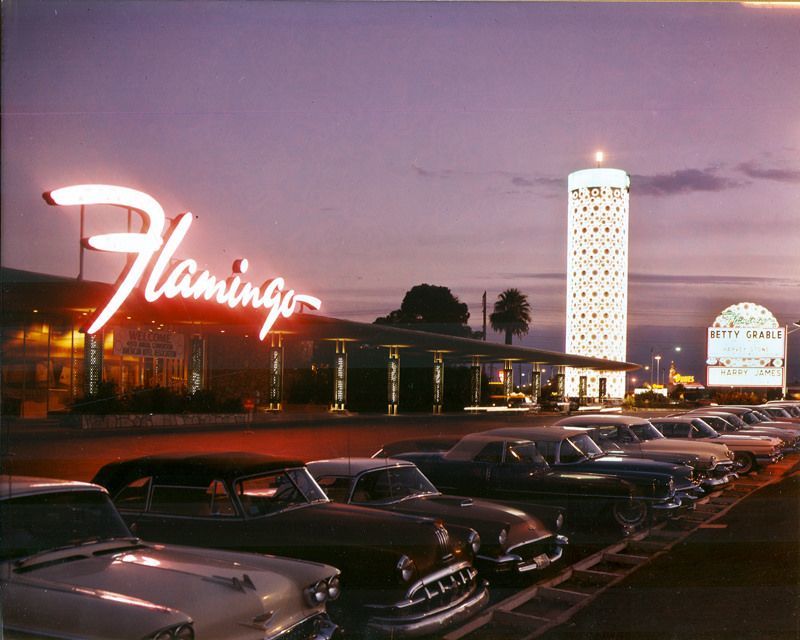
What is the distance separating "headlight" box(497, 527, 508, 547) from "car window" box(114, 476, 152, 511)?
2971mm

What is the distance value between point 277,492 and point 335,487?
3.67 ft

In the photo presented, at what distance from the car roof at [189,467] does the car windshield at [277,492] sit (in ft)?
0.22

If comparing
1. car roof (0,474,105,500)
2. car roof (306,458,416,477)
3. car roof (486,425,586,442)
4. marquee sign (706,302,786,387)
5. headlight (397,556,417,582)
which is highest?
marquee sign (706,302,786,387)

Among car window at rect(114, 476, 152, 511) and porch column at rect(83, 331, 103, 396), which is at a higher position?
porch column at rect(83, 331, 103, 396)

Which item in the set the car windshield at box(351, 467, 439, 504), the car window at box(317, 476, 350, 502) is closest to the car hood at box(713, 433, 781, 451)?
the car windshield at box(351, 467, 439, 504)

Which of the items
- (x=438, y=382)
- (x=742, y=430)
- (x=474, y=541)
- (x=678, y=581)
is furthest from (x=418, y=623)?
(x=438, y=382)

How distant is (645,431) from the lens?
14547 mm

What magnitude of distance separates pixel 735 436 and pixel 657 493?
8.41 meters

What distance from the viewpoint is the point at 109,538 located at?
496 cm

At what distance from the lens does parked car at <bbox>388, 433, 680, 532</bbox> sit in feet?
32.3

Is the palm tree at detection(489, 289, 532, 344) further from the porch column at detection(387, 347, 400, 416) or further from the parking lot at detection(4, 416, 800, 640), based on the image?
the parking lot at detection(4, 416, 800, 640)

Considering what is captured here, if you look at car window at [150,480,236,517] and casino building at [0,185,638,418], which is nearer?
car window at [150,480,236,517]

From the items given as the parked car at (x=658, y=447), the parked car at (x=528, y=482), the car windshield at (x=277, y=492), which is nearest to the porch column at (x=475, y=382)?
the parked car at (x=658, y=447)

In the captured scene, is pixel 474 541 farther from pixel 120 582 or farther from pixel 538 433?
→ pixel 538 433
